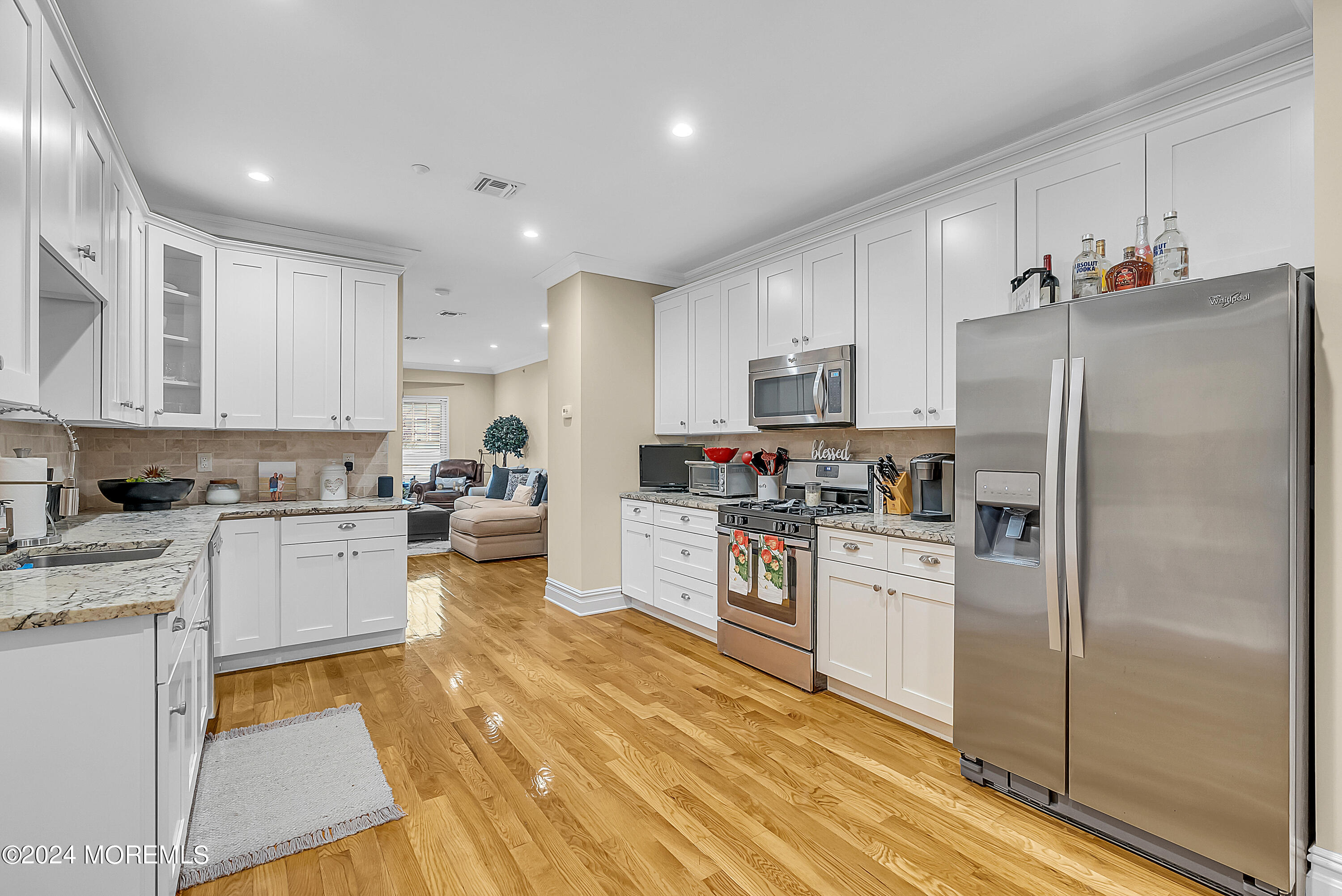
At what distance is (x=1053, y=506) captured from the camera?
6.84 ft

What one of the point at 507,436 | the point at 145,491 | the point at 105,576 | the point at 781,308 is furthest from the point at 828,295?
the point at 507,436

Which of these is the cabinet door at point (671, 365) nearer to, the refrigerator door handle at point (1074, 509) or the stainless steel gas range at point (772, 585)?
the stainless steel gas range at point (772, 585)

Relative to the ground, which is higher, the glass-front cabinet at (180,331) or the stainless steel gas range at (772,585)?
the glass-front cabinet at (180,331)

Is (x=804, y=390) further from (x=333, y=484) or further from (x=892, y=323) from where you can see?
(x=333, y=484)

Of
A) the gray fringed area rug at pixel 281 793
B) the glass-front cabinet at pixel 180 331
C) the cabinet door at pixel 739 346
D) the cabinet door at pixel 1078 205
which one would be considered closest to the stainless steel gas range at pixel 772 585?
the cabinet door at pixel 739 346

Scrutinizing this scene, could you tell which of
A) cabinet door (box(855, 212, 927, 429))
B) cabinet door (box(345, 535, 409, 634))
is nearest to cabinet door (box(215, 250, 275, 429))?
cabinet door (box(345, 535, 409, 634))

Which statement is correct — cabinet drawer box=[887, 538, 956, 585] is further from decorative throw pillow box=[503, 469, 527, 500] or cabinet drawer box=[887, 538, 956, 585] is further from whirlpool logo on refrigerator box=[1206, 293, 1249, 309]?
decorative throw pillow box=[503, 469, 527, 500]

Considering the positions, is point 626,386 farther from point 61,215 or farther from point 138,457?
point 61,215

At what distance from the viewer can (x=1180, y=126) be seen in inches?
91.6

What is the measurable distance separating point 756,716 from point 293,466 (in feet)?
11.1

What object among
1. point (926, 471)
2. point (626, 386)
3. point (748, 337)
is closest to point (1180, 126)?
point (926, 471)

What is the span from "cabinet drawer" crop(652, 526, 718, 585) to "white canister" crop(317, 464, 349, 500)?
211 cm

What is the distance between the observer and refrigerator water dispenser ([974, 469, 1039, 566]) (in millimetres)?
2197

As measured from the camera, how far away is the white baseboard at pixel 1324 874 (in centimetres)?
167
